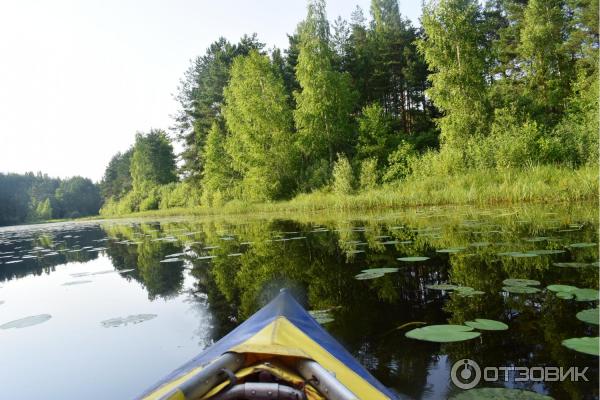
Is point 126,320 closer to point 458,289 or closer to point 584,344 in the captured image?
point 458,289

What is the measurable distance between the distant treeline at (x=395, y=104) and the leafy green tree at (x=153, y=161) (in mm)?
12510

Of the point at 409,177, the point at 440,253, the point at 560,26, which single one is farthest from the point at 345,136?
the point at 440,253

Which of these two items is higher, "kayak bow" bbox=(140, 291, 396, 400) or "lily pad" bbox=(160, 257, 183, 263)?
"kayak bow" bbox=(140, 291, 396, 400)

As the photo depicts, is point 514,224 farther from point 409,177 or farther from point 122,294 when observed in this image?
point 409,177

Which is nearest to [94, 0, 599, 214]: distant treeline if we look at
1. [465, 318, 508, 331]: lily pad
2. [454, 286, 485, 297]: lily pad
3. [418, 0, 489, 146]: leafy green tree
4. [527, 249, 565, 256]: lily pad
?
[418, 0, 489, 146]: leafy green tree

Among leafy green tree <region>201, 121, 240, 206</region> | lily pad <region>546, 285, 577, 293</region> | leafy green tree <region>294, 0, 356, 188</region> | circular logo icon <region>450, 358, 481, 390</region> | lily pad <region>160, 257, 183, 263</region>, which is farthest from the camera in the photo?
leafy green tree <region>201, 121, 240, 206</region>

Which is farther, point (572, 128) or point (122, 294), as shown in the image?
point (572, 128)

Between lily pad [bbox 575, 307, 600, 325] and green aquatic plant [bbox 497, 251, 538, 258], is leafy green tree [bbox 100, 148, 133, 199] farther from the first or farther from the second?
lily pad [bbox 575, 307, 600, 325]

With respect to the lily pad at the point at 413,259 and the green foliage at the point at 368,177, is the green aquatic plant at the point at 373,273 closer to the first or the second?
the lily pad at the point at 413,259

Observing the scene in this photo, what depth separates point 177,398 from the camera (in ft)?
4.05

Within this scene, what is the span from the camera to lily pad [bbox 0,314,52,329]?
367 cm

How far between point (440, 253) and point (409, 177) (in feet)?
39.6

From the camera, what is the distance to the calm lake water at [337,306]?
2.17 m

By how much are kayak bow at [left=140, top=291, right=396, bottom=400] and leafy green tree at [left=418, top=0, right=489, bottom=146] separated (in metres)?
17.2
